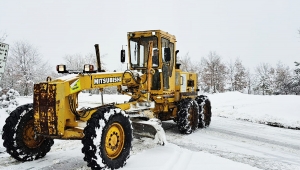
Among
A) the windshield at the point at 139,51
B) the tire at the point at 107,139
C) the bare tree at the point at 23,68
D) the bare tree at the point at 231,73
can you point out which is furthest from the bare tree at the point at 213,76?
the tire at the point at 107,139

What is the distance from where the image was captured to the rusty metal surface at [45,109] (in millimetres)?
4883

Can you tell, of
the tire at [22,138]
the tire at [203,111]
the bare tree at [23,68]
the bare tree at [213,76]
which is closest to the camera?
the tire at [22,138]

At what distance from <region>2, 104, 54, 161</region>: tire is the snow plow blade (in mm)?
2096

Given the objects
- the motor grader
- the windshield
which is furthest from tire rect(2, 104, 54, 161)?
the windshield

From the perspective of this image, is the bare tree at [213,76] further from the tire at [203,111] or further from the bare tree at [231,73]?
the tire at [203,111]

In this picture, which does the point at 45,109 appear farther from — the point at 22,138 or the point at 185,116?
the point at 185,116

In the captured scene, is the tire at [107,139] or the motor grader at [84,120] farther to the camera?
the motor grader at [84,120]

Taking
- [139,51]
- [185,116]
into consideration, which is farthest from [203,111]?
[139,51]

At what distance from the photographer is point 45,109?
4926mm

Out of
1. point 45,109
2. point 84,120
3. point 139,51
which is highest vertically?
point 139,51

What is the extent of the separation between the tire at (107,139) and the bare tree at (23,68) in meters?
43.7

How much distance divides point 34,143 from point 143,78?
10.8 feet

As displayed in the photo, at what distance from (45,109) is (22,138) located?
3.51ft

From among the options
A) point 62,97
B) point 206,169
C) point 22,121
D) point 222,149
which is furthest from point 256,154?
point 22,121
